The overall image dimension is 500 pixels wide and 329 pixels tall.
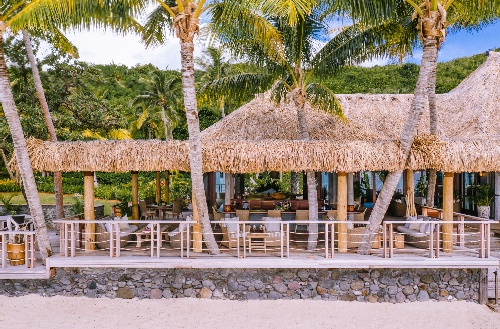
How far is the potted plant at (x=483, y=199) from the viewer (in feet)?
46.8

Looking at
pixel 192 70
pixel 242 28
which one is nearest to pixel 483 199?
pixel 242 28

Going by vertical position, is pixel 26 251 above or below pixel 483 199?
below

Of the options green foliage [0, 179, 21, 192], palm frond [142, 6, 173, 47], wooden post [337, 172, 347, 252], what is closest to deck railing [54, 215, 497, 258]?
wooden post [337, 172, 347, 252]

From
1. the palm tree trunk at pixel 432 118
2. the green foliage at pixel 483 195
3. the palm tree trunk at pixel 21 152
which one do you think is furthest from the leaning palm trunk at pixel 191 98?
the green foliage at pixel 483 195

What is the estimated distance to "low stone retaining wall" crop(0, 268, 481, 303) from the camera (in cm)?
937

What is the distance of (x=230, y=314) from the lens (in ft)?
29.2

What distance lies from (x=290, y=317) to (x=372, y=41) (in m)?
6.87

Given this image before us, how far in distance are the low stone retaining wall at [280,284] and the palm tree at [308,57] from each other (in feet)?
3.52

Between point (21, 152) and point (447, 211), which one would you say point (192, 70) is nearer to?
point (21, 152)

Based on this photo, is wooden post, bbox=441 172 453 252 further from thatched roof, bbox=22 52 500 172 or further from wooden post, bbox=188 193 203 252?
wooden post, bbox=188 193 203 252

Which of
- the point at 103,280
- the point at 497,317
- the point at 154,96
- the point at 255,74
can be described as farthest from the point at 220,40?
the point at 154,96

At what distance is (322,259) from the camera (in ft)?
29.9

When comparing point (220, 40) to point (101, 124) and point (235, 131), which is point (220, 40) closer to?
point (235, 131)

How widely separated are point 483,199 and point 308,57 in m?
8.19
